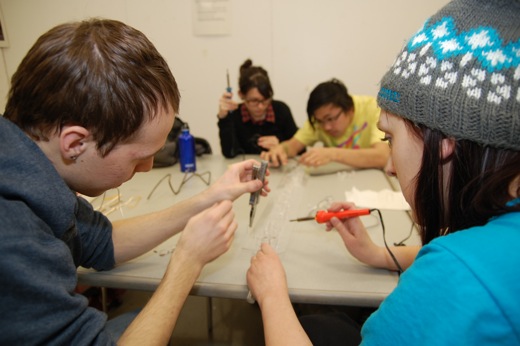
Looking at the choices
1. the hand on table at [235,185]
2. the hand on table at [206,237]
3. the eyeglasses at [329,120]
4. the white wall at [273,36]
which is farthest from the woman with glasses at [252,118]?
the hand on table at [206,237]

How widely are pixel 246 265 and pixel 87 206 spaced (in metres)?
0.47

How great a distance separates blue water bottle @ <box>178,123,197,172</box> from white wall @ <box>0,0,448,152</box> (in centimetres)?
117

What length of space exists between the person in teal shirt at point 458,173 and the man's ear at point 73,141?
1.82ft

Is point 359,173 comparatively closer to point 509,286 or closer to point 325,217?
point 325,217

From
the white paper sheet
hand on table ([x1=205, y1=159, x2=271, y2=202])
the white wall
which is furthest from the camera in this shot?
the white wall

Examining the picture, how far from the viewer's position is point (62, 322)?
59 centimetres

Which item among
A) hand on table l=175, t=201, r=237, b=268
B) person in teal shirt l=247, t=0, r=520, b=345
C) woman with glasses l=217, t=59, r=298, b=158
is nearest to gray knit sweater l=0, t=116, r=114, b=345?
hand on table l=175, t=201, r=237, b=268

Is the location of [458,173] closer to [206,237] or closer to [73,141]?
[206,237]

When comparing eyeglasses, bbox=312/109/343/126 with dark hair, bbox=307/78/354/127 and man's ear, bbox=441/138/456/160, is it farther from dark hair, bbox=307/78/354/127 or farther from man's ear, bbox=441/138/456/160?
man's ear, bbox=441/138/456/160

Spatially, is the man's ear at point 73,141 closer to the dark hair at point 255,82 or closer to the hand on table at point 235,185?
the hand on table at point 235,185

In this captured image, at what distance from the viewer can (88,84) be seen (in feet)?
2.17

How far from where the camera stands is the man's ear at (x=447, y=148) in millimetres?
613

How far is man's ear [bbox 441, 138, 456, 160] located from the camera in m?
0.61

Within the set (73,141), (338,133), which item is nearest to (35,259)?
(73,141)
